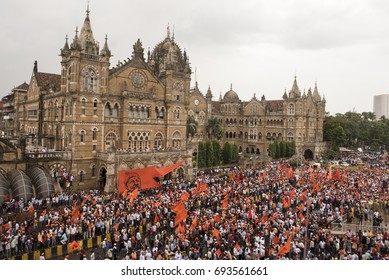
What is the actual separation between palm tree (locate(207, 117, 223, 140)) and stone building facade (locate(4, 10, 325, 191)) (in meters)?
19.7

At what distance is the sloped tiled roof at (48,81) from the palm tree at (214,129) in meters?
34.4

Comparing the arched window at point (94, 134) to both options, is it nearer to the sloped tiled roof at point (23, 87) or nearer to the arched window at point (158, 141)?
the arched window at point (158, 141)

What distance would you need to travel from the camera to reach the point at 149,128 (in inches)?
1751

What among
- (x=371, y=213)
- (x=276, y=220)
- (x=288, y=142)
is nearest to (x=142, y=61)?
(x=276, y=220)

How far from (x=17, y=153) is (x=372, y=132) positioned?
86976 millimetres

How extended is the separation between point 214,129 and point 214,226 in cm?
5125

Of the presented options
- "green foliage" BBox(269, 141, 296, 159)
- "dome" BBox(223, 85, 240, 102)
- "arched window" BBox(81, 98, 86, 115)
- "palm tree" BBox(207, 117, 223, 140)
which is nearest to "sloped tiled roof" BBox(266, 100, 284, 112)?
"dome" BBox(223, 85, 240, 102)

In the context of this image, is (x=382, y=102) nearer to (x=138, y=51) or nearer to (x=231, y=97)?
(x=138, y=51)

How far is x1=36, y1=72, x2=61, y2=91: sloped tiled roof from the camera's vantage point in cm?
4448

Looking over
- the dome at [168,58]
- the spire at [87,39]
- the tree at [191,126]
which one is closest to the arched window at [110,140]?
the spire at [87,39]

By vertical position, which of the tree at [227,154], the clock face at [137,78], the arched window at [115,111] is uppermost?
the clock face at [137,78]

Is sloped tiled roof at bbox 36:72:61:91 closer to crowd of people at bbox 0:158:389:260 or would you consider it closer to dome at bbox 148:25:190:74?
dome at bbox 148:25:190:74

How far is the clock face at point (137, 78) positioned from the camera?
4237 cm

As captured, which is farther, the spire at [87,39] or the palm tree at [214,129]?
the palm tree at [214,129]
